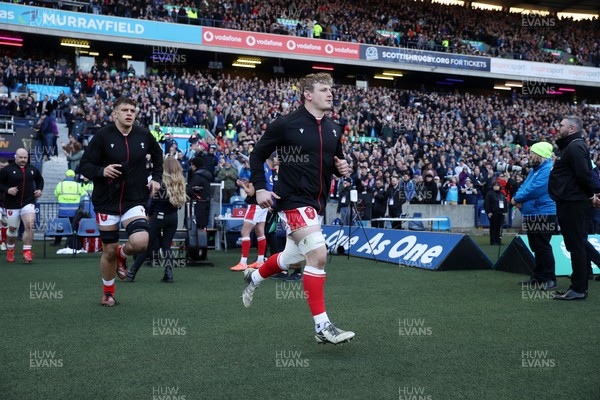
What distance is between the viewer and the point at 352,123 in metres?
30.0

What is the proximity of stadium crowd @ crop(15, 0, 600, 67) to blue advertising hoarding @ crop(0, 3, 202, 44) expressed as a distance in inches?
28.9

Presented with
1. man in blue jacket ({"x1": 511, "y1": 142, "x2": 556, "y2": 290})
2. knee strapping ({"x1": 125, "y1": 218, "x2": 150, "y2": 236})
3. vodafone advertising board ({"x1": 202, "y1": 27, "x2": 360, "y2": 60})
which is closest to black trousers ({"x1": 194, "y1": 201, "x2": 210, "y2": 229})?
knee strapping ({"x1": 125, "y1": 218, "x2": 150, "y2": 236})

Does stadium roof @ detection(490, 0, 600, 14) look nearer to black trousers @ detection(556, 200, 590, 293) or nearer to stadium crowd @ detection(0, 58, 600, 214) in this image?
stadium crowd @ detection(0, 58, 600, 214)

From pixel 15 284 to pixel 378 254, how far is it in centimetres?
701

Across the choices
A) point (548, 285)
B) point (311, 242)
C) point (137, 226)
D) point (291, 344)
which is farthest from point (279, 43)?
point (291, 344)

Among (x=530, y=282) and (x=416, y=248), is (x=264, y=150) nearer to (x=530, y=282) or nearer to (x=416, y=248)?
(x=530, y=282)

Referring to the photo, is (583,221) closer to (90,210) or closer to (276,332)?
(276,332)

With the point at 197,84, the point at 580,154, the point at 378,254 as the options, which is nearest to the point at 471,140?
the point at 197,84

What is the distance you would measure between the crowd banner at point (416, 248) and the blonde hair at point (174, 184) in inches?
163

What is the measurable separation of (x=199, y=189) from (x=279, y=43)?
27.6 meters

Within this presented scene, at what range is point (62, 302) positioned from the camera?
7.39 metres

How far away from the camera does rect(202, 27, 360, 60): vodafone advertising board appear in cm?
3591

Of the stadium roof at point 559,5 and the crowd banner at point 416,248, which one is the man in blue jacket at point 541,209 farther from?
the stadium roof at point 559,5

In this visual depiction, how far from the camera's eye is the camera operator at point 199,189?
37.1ft
